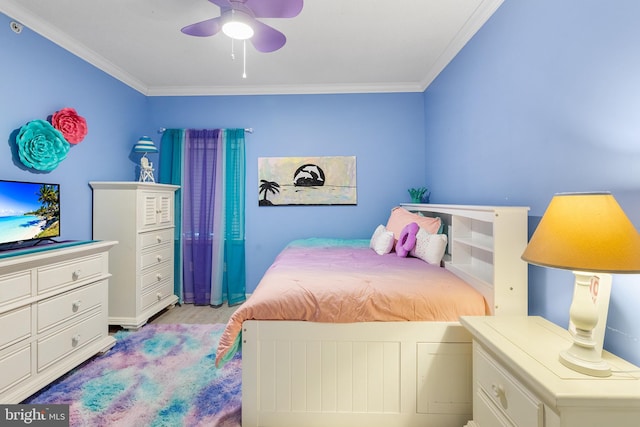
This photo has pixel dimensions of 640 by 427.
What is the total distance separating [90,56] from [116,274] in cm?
205

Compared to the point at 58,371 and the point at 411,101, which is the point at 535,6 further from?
the point at 58,371

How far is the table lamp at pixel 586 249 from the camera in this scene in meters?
0.90

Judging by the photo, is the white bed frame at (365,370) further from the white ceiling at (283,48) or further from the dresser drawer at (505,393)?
the white ceiling at (283,48)

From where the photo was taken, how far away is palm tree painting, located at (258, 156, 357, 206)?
358 cm

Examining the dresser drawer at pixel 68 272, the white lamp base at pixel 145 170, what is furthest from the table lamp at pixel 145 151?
the dresser drawer at pixel 68 272

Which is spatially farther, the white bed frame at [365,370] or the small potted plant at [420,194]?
the small potted plant at [420,194]

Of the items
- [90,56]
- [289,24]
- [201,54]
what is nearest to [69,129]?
[90,56]

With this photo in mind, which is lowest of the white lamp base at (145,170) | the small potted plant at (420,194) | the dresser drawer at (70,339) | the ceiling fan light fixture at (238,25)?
the dresser drawer at (70,339)

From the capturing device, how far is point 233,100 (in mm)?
3609

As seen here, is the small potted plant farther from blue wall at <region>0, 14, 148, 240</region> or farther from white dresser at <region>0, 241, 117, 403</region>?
blue wall at <region>0, 14, 148, 240</region>

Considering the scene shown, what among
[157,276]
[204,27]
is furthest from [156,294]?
[204,27]

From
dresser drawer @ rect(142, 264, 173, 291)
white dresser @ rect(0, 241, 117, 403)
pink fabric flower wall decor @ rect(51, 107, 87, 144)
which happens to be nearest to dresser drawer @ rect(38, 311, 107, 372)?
white dresser @ rect(0, 241, 117, 403)

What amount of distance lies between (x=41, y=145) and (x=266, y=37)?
6.24 ft

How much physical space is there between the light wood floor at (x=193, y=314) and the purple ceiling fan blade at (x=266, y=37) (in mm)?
2531
